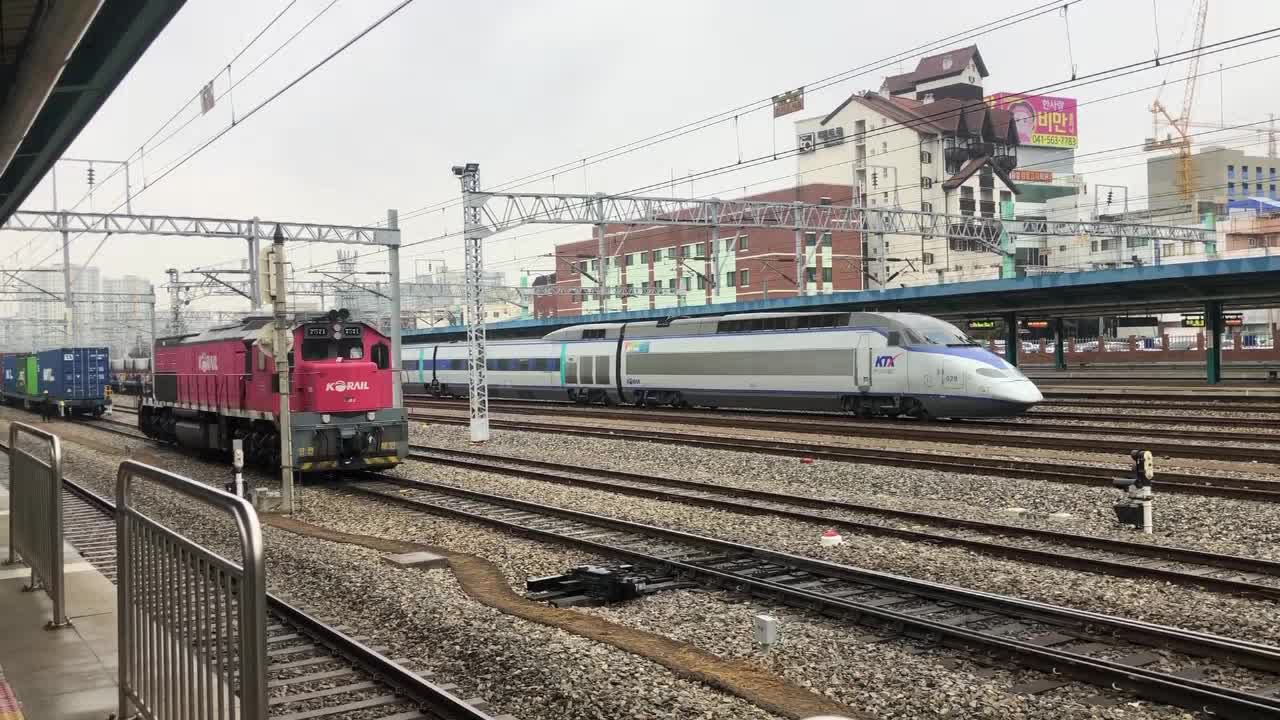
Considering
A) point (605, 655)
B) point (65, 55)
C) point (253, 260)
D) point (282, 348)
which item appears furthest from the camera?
point (253, 260)

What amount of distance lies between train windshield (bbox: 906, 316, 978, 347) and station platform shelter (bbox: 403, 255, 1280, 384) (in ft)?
25.2

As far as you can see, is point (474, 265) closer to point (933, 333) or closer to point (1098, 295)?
point (933, 333)

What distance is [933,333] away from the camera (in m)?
25.4

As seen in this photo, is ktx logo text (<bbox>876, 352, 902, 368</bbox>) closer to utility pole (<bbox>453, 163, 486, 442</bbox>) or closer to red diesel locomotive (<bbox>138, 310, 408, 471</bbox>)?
utility pole (<bbox>453, 163, 486, 442</bbox>)

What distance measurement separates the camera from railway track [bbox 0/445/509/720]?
6.51m

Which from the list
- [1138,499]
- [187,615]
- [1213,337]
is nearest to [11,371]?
[1213,337]

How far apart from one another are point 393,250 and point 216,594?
30.2 metres

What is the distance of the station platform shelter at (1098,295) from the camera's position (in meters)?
31.7

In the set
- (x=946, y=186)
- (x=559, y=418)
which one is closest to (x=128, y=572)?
(x=559, y=418)

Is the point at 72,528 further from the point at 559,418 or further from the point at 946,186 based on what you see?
the point at 946,186

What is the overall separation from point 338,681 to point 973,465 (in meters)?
12.9

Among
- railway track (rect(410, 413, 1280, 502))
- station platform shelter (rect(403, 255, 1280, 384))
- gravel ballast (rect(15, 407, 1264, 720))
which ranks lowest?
gravel ballast (rect(15, 407, 1264, 720))

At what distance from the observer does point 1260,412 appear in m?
26.5

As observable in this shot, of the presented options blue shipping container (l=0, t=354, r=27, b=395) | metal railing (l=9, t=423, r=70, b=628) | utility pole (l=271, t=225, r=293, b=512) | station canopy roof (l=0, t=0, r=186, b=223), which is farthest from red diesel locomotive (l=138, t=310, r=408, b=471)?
blue shipping container (l=0, t=354, r=27, b=395)
